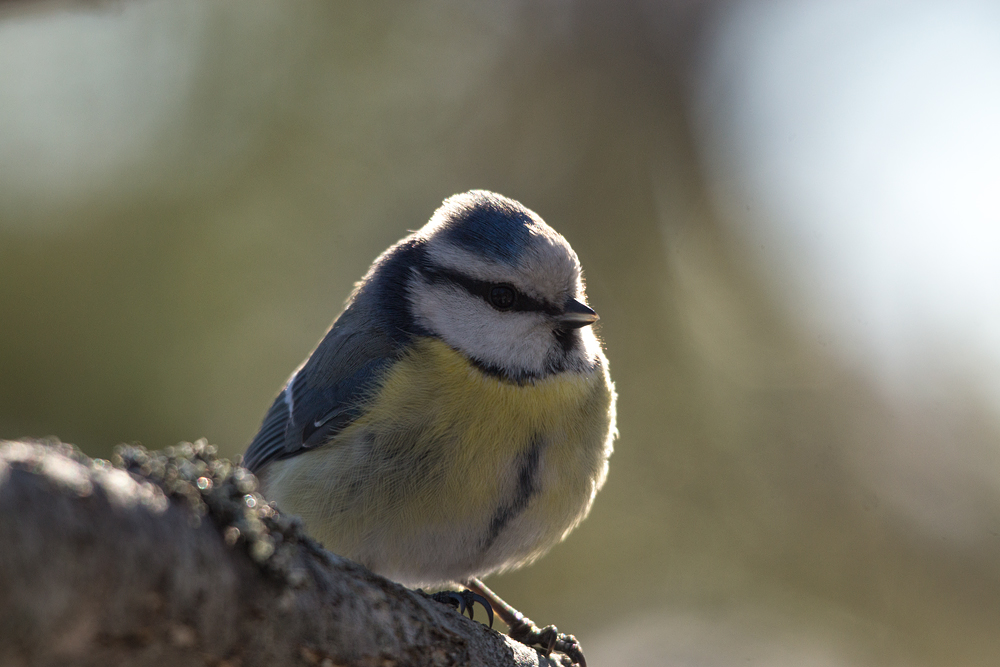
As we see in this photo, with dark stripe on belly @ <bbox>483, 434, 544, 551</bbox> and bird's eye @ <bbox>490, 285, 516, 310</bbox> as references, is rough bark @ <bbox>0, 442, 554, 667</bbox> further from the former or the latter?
bird's eye @ <bbox>490, 285, 516, 310</bbox>

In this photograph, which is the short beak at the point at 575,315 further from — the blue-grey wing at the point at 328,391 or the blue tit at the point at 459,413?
the blue-grey wing at the point at 328,391

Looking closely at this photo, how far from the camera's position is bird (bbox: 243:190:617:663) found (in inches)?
78.7

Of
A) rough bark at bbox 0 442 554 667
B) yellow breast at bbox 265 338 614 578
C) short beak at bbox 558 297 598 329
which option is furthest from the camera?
short beak at bbox 558 297 598 329

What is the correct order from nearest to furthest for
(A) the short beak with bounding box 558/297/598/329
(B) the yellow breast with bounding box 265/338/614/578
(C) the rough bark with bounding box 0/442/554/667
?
1. (C) the rough bark with bounding box 0/442/554/667
2. (B) the yellow breast with bounding box 265/338/614/578
3. (A) the short beak with bounding box 558/297/598/329

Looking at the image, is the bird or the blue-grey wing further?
the blue-grey wing

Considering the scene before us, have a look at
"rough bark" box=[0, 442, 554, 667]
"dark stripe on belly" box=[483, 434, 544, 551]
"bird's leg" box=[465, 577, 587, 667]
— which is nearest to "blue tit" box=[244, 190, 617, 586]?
"dark stripe on belly" box=[483, 434, 544, 551]

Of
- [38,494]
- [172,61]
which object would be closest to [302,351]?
[172,61]

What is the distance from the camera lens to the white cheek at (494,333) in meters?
2.16

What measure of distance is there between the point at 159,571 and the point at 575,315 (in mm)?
1508

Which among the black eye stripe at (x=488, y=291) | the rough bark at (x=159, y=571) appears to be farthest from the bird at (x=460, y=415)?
the rough bark at (x=159, y=571)

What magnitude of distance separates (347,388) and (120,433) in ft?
6.80

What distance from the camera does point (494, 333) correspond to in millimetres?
2193

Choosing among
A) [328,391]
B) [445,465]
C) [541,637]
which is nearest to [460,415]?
[445,465]

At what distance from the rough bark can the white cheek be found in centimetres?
103
